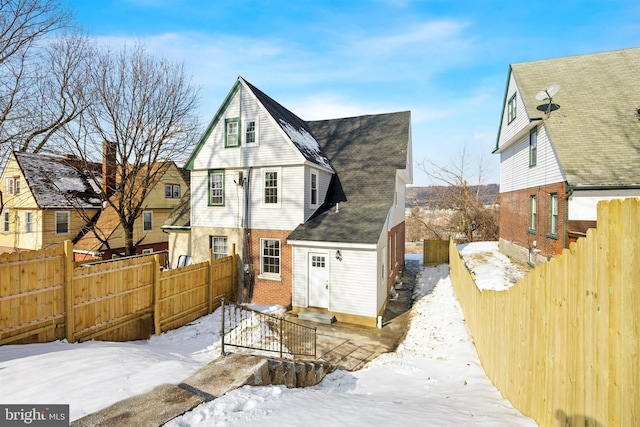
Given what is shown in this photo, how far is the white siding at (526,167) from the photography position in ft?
45.5

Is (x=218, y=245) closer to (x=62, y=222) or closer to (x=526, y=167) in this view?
(x=526, y=167)

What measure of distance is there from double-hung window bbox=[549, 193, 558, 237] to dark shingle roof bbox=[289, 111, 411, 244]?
6823 mm

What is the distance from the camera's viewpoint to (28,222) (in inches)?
1037

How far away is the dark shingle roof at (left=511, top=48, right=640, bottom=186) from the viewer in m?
12.2

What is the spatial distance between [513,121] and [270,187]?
15080 mm

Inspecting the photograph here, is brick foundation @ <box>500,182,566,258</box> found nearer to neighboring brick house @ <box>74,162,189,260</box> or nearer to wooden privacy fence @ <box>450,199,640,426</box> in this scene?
wooden privacy fence @ <box>450,199,640,426</box>


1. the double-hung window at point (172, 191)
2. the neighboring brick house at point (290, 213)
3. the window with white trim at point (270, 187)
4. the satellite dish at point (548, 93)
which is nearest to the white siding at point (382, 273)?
the neighboring brick house at point (290, 213)

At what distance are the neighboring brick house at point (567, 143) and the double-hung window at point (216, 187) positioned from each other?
15.5 m

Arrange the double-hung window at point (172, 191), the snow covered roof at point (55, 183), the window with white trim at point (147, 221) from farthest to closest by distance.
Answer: the double-hung window at point (172, 191) → the window with white trim at point (147, 221) → the snow covered roof at point (55, 183)

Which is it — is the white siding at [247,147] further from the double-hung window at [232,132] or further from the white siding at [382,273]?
the white siding at [382,273]

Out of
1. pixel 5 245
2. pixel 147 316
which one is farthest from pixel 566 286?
pixel 5 245

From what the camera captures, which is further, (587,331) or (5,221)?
(5,221)

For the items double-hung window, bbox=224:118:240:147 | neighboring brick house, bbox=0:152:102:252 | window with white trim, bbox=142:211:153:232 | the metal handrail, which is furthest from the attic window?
neighboring brick house, bbox=0:152:102:252

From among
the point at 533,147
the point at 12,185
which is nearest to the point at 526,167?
the point at 533,147
